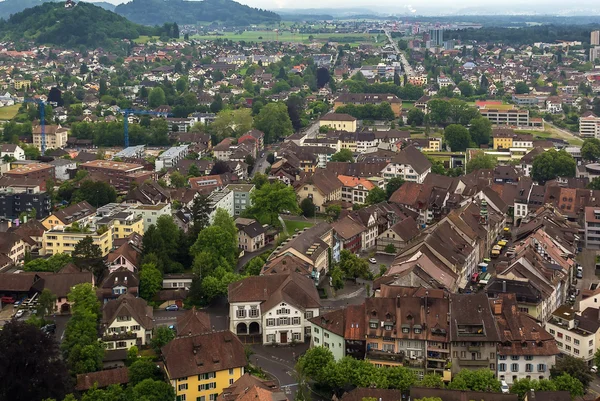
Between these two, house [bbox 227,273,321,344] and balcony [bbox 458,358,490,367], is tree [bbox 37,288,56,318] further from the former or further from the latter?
balcony [bbox 458,358,490,367]

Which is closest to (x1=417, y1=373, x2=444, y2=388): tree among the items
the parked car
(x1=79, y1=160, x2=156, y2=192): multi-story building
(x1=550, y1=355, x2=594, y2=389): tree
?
(x1=550, y1=355, x2=594, y2=389): tree

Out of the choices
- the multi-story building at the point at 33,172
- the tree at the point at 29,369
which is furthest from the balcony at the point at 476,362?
the multi-story building at the point at 33,172

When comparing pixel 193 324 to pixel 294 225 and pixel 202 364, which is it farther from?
pixel 294 225

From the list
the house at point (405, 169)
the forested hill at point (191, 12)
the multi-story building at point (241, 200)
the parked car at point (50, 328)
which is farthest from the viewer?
the forested hill at point (191, 12)

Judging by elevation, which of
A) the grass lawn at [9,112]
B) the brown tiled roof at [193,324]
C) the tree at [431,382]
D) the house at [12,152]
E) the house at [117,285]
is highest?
the tree at [431,382]

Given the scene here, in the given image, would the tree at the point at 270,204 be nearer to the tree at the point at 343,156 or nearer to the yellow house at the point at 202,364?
the tree at the point at 343,156

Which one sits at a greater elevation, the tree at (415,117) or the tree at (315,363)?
the tree at (315,363)

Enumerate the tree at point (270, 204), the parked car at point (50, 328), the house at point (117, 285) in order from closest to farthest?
1. the parked car at point (50, 328)
2. the house at point (117, 285)
3. the tree at point (270, 204)
